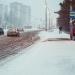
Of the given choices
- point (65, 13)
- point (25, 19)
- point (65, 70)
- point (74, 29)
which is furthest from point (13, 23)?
point (65, 70)

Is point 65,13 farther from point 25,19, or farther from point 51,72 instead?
point 25,19

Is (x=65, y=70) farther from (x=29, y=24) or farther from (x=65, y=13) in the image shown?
(x=29, y=24)

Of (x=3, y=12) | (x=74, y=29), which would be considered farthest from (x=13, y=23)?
(x=74, y=29)

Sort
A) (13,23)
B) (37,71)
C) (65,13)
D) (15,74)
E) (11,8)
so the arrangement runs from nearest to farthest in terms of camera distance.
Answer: (15,74), (37,71), (65,13), (13,23), (11,8)

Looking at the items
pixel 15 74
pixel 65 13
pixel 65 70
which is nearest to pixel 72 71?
pixel 65 70

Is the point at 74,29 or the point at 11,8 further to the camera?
the point at 11,8

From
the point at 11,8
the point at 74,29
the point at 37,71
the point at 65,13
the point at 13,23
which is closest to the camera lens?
the point at 37,71

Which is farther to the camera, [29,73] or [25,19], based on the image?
[25,19]

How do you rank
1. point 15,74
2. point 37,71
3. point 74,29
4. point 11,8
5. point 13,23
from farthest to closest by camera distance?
point 11,8, point 13,23, point 74,29, point 37,71, point 15,74

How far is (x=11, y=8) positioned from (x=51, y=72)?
617 feet

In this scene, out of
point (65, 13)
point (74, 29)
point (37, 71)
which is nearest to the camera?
point (37, 71)

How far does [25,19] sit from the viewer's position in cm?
19762

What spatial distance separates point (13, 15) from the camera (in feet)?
616

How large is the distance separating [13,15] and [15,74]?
178 metres
